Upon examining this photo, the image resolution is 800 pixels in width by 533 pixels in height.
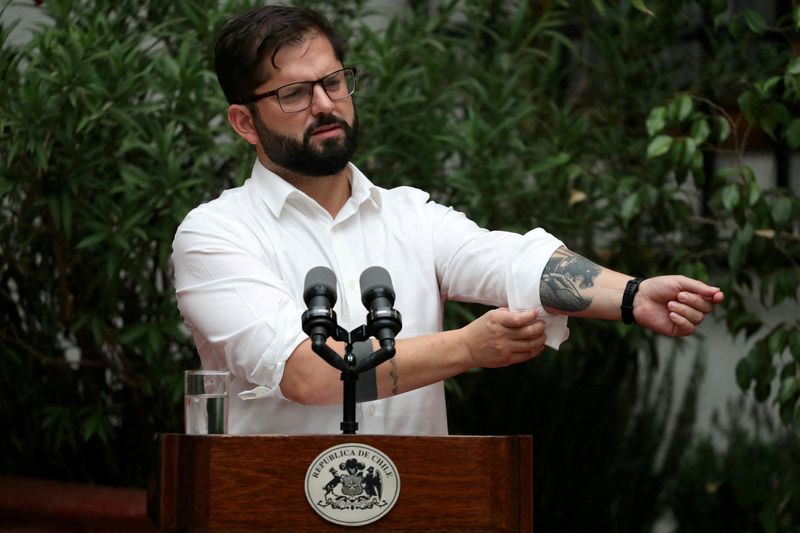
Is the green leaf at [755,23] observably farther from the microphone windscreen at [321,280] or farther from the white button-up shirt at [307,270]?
the microphone windscreen at [321,280]

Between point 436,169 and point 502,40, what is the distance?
674mm

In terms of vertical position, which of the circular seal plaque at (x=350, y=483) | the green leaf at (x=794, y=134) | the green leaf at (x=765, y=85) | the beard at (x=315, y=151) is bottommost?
the circular seal plaque at (x=350, y=483)

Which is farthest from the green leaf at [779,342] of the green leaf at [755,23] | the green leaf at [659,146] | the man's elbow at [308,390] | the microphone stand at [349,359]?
the microphone stand at [349,359]

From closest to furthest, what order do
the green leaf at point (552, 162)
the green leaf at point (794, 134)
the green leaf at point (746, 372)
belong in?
the green leaf at point (794, 134) → the green leaf at point (746, 372) → the green leaf at point (552, 162)

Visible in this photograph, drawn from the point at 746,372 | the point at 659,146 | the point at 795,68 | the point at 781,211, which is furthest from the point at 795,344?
the point at 795,68

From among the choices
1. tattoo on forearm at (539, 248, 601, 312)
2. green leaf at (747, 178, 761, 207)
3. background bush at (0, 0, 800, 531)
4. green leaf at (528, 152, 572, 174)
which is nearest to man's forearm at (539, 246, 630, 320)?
tattoo on forearm at (539, 248, 601, 312)

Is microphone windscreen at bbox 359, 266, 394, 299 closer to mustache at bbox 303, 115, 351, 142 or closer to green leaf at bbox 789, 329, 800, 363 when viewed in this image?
mustache at bbox 303, 115, 351, 142

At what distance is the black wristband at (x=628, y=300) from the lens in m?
2.23

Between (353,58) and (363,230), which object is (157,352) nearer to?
(353,58)

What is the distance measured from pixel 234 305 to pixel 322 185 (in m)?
0.39

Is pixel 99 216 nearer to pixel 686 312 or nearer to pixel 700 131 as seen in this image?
pixel 700 131

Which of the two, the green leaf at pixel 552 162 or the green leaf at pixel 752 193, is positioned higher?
the green leaf at pixel 552 162

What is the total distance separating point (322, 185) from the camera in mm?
2561

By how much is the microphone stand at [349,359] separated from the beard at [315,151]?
0.58m
